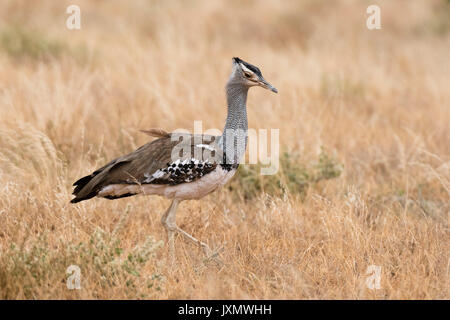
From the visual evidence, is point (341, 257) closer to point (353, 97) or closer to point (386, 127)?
point (386, 127)

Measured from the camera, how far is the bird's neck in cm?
365

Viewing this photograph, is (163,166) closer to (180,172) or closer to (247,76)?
(180,172)

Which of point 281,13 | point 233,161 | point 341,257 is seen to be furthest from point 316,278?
point 281,13

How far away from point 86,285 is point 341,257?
4.69 feet

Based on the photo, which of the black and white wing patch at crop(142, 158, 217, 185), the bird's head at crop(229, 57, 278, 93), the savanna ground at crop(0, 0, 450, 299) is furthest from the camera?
the bird's head at crop(229, 57, 278, 93)

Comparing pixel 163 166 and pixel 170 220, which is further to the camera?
pixel 170 220

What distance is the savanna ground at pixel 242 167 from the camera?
3234 mm

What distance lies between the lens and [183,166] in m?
3.62

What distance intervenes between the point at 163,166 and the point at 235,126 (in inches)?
19.5

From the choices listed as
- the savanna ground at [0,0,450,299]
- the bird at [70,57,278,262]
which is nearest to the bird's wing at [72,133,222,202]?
the bird at [70,57,278,262]

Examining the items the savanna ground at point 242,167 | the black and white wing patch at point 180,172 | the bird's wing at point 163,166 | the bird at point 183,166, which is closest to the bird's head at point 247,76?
the bird at point 183,166

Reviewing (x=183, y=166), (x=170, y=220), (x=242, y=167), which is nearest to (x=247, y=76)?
(x=183, y=166)

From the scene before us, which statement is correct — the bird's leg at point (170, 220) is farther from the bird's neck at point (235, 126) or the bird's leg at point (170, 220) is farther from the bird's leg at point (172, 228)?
the bird's neck at point (235, 126)

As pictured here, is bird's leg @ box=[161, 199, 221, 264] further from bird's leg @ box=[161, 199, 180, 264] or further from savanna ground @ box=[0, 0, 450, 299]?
savanna ground @ box=[0, 0, 450, 299]
